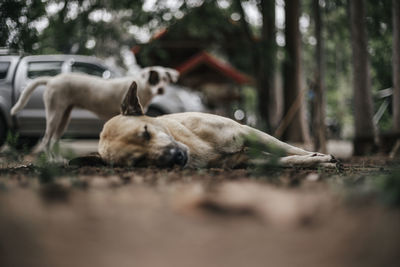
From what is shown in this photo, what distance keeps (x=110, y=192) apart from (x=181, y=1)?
8.64 metres

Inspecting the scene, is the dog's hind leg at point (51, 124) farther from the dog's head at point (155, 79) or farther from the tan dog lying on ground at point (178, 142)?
the tan dog lying on ground at point (178, 142)

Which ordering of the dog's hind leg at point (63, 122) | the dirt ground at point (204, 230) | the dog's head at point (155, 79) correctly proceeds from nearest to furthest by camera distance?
the dirt ground at point (204, 230)
the dog's hind leg at point (63, 122)
the dog's head at point (155, 79)

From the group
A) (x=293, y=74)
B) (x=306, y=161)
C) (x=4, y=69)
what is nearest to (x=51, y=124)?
(x=306, y=161)

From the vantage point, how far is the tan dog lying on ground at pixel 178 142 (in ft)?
10.5

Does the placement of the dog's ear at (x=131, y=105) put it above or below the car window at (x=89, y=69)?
below

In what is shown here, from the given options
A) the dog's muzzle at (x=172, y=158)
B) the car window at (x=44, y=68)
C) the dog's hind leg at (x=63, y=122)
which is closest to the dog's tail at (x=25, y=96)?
the dog's hind leg at (x=63, y=122)

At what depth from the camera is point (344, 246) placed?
127 centimetres

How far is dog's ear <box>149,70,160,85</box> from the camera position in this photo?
21.8 feet

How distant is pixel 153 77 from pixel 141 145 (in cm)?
363

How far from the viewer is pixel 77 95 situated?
19.6 feet

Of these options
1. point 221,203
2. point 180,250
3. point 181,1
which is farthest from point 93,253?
point 181,1

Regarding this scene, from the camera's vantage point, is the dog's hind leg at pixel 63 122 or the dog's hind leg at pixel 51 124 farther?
the dog's hind leg at pixel 63 122

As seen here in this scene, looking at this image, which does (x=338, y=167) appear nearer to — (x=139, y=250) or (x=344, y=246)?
(x=344, y=246)

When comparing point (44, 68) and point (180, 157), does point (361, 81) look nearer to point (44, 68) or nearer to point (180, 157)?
point (180, 157)
